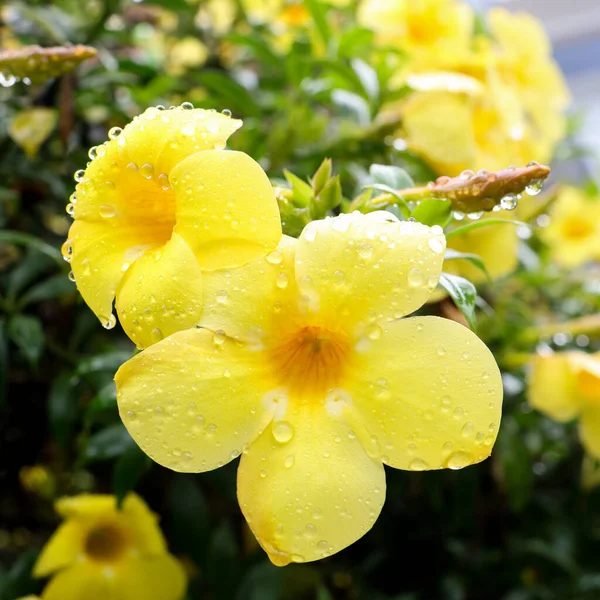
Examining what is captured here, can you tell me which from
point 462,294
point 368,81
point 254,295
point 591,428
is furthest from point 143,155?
point 591,428

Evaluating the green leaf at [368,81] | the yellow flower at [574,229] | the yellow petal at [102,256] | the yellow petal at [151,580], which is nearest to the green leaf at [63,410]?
the yellow petal at [151,580]

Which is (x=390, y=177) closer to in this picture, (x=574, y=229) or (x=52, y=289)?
(x=52, y=289)

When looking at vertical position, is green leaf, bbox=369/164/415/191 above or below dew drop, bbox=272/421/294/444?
above

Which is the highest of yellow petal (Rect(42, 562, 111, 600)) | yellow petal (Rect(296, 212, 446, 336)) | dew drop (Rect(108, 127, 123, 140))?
dew drop (Rect(108, 127, 123, 140))

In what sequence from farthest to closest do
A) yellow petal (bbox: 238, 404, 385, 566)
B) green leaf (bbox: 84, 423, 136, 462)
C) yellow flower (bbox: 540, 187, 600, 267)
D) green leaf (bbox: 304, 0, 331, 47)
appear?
yellow flower (bbox: 540, 187, 600, 267), green leaf (bbox: 304, 0, 331, 47), green leaf (bbox: 84, 423, 136, 462), yellow petal (bbox: 238, 404, 385, 566)

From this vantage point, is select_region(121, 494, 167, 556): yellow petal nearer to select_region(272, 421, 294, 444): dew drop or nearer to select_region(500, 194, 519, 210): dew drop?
select_region(272, 421, 294, 444): dew drop

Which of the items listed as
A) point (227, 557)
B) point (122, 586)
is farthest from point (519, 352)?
point (122, 586)

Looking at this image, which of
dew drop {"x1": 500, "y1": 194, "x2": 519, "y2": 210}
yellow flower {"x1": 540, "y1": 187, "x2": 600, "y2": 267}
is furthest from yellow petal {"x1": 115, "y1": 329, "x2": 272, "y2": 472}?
yellow flower {"x1": 540, "y1": 187, "x2": 600, "y2": 267}
